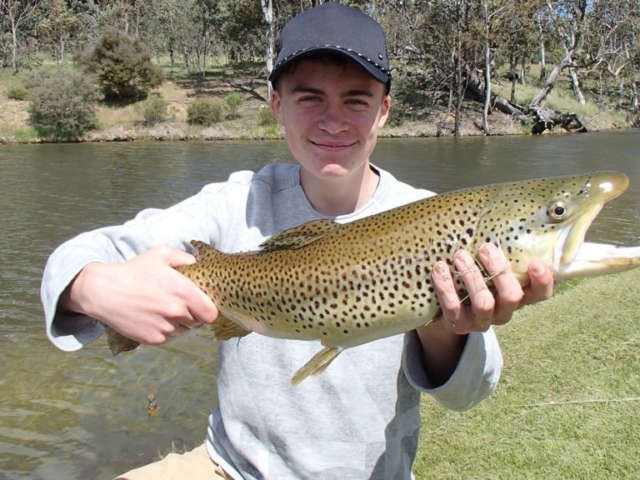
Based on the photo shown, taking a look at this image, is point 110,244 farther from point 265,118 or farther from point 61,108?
point 265,118

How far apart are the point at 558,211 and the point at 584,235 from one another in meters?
0.15

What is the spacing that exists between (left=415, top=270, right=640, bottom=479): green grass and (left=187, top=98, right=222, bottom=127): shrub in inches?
1353

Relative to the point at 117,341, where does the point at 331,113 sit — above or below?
above

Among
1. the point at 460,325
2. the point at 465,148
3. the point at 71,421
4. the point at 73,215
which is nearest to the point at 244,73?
the point at 465,148

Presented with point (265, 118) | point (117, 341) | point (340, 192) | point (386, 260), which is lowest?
point (265, 118)

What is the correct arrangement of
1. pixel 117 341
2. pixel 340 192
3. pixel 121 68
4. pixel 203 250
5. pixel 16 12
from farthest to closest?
pixel 16 12
pixel 121 68
pixel 340 192
pixel 203 250
pixel 117 341

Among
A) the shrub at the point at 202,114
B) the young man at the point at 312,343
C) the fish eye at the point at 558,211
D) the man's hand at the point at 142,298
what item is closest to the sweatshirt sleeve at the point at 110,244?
the young man at the point at 312,343

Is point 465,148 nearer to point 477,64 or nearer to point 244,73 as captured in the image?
point 477,64

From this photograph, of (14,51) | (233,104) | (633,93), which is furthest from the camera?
(633,93)

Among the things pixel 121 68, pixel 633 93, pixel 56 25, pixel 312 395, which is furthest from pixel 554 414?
pixel 633 93

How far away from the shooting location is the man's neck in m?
2.94

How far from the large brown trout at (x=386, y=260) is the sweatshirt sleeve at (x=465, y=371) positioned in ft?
1.23

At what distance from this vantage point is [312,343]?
A: 2.79 metres

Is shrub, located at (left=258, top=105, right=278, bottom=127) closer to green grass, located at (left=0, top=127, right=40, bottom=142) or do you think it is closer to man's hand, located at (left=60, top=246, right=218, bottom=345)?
green grass, located at (left=0, top=127, right=40, bottom=142)
